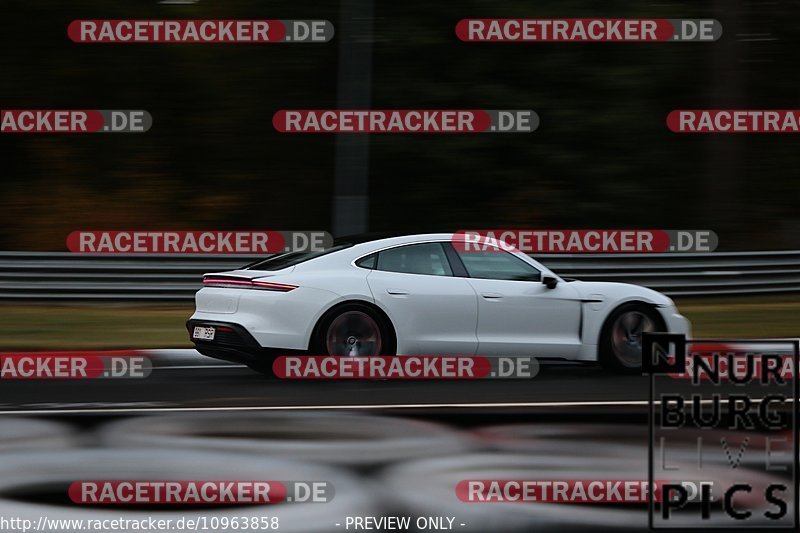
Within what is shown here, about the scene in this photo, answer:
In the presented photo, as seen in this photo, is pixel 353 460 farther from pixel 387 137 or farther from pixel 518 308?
pixel 387 137

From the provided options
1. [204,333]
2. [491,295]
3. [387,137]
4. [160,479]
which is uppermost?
[387,137]

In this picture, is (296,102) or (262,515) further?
(296,102)

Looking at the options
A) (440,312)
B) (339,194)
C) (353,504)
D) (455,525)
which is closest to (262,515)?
(353,504)

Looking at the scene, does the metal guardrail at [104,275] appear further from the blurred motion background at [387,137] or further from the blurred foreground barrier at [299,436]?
the blurred foreground barrier at [299,436]

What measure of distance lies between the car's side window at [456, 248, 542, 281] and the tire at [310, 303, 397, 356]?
924 millimetres

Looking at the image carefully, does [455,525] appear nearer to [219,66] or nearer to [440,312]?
[440,312]

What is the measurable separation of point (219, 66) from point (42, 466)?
15549 millimetres

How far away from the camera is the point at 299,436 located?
24.2ft

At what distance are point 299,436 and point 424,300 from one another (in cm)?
260

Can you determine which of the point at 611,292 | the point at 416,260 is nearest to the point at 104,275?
the point at 416,260

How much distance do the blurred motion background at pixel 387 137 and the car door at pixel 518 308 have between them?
10.4m

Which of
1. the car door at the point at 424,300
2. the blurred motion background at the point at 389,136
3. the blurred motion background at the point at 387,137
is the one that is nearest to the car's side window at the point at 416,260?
the car door at the point at 424,300

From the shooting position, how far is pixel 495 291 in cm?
991

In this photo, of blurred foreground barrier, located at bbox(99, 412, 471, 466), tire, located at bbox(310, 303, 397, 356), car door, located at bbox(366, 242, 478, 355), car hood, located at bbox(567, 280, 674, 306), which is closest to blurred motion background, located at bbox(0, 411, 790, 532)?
blurred foreground barrier, located at bbox(99, 412, 471, 466)
